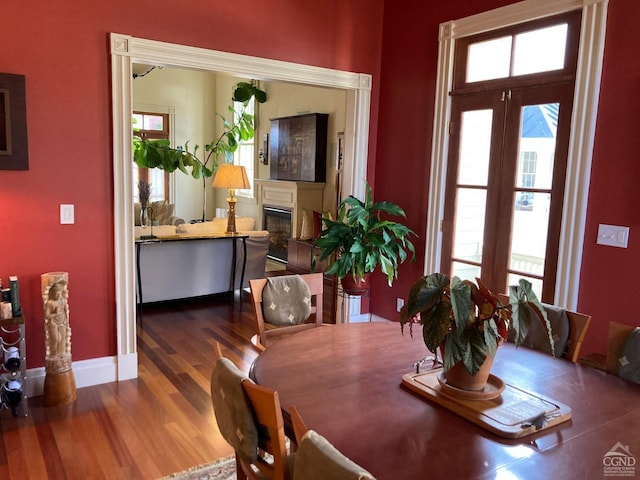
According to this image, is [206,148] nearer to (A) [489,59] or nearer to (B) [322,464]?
(A) [489,59]

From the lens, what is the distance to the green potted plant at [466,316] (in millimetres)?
1521

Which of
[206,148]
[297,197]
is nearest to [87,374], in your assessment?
[297,197]

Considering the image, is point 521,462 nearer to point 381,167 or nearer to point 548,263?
point 548,263

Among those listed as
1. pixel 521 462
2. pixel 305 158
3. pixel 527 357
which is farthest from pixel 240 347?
pixel 305 158

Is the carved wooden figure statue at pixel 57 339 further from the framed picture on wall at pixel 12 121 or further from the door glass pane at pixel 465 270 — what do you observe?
the door glass pane at pixel 465 270

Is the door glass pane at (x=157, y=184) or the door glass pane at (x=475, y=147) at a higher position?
the door glass pane at (x=475, y=147)

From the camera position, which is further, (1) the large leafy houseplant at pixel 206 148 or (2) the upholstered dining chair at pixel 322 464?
(1) the large leafy houseplant at pixel 206 148

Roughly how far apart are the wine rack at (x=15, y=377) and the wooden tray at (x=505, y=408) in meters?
2.35

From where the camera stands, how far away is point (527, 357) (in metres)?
2.09

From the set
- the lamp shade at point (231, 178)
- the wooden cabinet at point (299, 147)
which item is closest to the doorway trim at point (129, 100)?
the lamp shade at point (231, 178)

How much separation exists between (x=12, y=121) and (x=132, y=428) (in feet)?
6.33

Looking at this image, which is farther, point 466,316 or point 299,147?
point 299,147

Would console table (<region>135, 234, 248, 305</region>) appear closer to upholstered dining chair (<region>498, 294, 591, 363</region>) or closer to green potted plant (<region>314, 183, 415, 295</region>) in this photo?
green potted plant (<region>314, 183, 415, 295</region>)

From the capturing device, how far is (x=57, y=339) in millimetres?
3105
